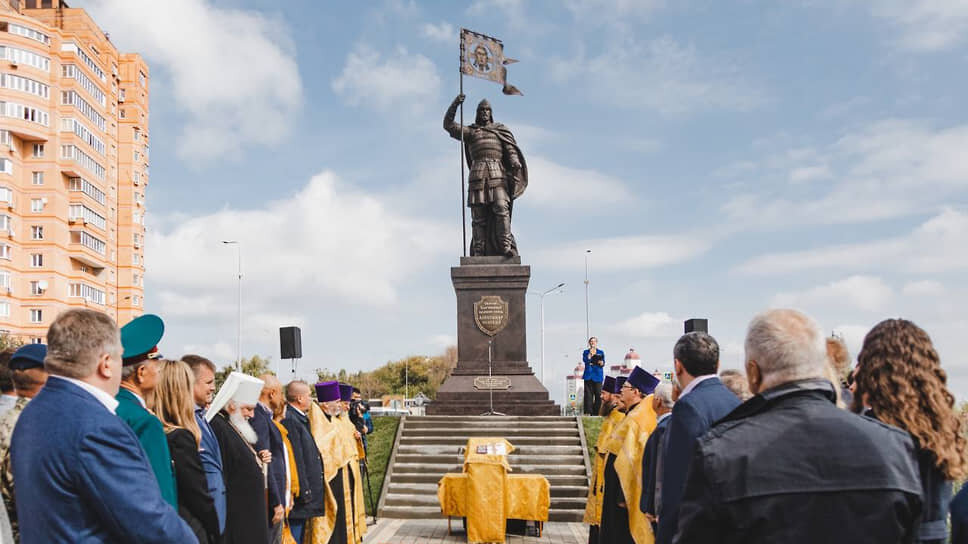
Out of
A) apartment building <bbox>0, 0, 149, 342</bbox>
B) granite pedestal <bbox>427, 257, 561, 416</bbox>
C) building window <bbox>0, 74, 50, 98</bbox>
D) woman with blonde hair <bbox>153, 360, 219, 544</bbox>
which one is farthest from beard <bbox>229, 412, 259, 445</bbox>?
building window <bbox>0, 74, 50, 98</bbox>

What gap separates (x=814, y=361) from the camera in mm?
2648

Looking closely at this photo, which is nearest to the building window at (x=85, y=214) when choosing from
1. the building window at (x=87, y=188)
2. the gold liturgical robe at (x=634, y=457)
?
the building window at (x=87, y=188)

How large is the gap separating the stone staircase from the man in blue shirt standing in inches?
98.2

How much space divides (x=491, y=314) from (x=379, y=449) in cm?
404

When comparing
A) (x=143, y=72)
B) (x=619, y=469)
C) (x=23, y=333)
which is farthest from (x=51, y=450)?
(x=143, y=72)

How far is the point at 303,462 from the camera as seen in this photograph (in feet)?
26.4

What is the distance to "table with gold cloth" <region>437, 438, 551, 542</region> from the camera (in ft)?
36.0

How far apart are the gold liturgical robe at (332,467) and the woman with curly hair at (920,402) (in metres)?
6.31

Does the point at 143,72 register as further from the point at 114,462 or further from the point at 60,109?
the point at 114,462

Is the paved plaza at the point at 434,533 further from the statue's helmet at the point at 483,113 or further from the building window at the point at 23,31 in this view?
the building window at the point at 23,31

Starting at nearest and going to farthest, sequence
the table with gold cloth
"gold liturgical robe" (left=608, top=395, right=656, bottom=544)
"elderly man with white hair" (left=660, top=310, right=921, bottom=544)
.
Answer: "elderly man with white hair" (left=660, top=310, right=921, bottom=544)
"gold liturgical robe" (left=608, top=395, right=656, bottom=544)
the table with gold cloth

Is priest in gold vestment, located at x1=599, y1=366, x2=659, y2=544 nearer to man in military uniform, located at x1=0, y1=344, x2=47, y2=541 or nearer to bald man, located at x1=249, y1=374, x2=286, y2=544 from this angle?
bald man, located at x1=249, y1=374, x2=286, y2=544

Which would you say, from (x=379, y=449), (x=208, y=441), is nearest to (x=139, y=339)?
(x=208, y=441)

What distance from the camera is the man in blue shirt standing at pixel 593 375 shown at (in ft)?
64.2
